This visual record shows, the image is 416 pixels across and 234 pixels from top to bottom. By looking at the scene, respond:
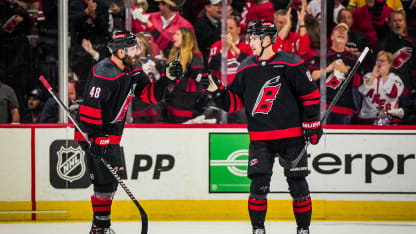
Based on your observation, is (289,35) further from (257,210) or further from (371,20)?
(257,210)

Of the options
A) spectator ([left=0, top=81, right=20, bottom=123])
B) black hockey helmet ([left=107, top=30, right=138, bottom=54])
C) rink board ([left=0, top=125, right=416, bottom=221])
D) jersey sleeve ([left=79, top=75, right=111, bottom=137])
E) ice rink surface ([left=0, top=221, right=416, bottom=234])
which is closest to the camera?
jersey sleeve ([left=79, top=75, right=111, bottom=137])

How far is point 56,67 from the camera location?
552 centimetres

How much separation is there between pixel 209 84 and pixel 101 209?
3.58 feet

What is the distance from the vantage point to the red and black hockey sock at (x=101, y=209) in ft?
13.7

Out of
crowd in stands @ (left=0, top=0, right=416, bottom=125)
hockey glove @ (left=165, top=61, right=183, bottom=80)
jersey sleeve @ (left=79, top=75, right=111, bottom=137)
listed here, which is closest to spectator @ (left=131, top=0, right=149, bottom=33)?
crowd in stands @ (left=0, top=0, right=416, bottom=125)

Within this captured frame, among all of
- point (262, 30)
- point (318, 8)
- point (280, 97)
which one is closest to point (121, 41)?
point (262, 30)

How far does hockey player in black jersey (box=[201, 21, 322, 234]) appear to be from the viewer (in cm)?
403

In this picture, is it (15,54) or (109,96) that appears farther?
(15,54)

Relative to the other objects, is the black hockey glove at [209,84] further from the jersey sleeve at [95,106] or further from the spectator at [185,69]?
the spectator at [185,69]

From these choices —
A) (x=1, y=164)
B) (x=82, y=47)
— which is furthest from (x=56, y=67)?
(x=1, y=164)

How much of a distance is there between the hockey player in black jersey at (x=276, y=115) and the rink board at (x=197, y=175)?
1267 millimetres

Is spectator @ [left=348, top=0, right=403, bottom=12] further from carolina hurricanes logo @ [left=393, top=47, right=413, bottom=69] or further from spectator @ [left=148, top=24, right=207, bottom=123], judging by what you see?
spectator @ [left=148, top=24, right=207, bottom=123]

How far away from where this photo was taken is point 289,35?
5.62 metres

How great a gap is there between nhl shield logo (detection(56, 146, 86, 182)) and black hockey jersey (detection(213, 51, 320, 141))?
1742mm
